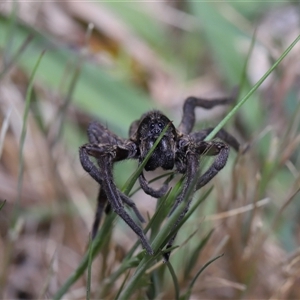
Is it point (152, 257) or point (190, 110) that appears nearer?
point (152, 257)

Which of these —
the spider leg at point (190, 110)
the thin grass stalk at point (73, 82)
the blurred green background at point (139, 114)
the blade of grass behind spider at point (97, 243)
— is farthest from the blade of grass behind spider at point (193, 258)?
the thin grass stalk at point (73, 82)

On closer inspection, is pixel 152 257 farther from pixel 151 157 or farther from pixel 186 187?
pixel 151 157

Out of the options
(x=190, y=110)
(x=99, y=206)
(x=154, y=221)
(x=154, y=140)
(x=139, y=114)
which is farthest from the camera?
(x=139, y=114)

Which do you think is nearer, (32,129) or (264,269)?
(264,269)

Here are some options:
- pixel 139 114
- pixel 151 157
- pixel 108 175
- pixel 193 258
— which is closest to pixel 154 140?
pixel 151 157

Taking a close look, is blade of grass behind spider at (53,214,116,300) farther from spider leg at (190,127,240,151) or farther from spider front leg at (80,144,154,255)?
spider leg at (190,127,240,151)

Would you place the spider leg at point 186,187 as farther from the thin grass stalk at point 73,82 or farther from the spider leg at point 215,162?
the thin grass stalk at point 73,82

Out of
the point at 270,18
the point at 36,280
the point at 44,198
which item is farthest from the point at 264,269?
the point at 270,18

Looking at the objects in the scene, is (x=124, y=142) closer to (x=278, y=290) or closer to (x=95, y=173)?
(x=95, y=173)
